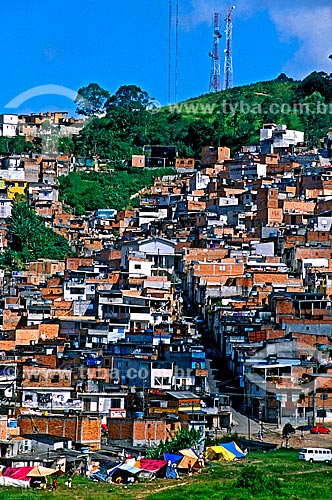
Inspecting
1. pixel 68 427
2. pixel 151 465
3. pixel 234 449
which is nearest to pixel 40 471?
pixel 151 465

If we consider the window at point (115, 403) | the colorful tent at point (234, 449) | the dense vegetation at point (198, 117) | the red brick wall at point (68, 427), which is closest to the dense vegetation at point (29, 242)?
the dense vegetation at point (198, 117)

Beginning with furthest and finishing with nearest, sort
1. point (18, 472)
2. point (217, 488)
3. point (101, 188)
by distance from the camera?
1. point (101, 188)
2. point (18, 472)
3. point (217, 488)

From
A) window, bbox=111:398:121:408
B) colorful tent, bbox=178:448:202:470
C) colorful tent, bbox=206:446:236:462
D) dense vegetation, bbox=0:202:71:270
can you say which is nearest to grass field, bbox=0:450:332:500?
colorful tent, bbox=178:448:202:470

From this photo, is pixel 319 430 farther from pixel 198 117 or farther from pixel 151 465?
pixel 198 117

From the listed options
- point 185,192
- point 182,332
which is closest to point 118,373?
point 182,332

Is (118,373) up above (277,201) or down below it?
below

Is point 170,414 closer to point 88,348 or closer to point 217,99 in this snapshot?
point 88,348
